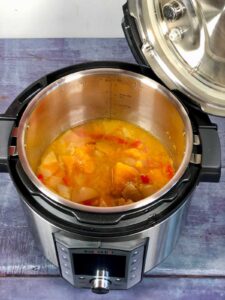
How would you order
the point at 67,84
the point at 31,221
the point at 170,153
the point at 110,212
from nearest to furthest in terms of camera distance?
1. the point at 110,212
2. the point at 31,221
3. the point at 67,84
4. the point at 170,153

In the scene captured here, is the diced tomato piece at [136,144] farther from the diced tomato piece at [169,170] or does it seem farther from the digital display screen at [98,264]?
the digital display screen at [98,264]

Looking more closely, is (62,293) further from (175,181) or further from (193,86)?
(193,86)

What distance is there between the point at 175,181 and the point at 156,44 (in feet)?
1.17

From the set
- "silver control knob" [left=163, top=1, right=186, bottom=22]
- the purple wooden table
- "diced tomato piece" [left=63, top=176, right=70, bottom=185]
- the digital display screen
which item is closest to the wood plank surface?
the purple wooden table

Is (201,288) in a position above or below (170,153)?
below

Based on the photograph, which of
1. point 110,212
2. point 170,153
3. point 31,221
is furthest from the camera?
point 170,153

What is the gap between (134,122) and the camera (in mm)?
1271

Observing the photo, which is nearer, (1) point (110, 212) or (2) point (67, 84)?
(1) point (110, 212)

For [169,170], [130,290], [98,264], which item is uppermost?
[169,170]

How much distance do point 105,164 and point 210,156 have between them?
0.32 metres

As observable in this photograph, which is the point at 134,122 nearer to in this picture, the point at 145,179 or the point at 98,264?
the point at 145,179

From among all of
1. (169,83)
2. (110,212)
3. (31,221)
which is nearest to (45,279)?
(31,221)

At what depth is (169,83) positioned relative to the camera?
43.3 inches

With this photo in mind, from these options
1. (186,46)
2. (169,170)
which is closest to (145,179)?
(169,170)
